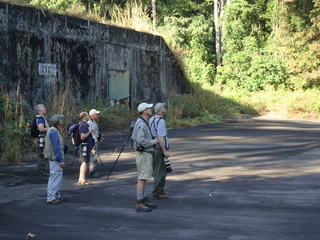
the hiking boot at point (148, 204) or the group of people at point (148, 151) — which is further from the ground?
the group of people at point (148, 151)

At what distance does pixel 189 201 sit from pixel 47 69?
10.6 meters

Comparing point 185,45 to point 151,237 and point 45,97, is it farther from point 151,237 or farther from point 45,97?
point 151,237

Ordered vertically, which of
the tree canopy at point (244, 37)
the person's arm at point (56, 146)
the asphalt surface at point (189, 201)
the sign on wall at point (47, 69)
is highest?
the tree canopy at point (244, 37)

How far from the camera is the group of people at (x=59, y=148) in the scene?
8.43 m

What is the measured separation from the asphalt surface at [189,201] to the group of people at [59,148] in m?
0.25

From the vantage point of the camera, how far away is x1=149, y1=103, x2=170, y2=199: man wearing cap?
8.40 m

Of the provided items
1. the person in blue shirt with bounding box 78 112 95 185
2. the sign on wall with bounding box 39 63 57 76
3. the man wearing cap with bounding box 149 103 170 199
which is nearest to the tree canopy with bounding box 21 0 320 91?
the sign on wall with bounding box 39 63 57 76

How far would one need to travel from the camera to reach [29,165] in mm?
12180

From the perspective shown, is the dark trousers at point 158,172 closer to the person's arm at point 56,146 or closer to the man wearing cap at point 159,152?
the man wearing cap at point 159,152

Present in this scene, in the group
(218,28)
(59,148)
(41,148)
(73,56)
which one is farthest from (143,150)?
(218,28)

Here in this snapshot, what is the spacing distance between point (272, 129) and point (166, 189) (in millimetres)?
12392

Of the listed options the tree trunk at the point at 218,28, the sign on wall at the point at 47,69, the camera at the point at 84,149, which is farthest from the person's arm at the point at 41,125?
the tree trunk at the point at 218,28

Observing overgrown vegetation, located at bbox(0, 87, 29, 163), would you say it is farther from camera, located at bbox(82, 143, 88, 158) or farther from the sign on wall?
camera, located at bbox(82, 143, 88, 158)

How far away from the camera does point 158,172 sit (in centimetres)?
859
